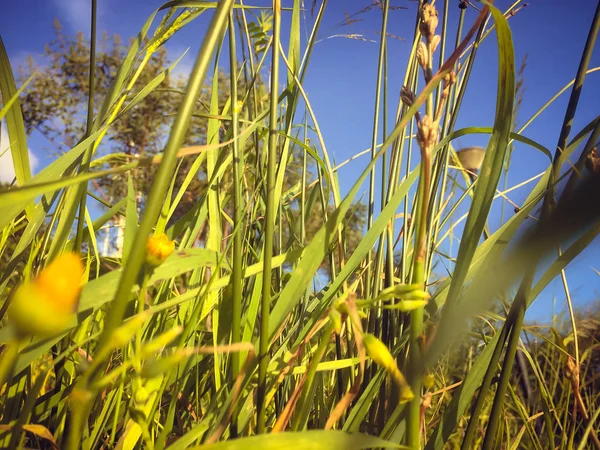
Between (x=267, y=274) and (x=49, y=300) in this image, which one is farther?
(x=267, y=274)

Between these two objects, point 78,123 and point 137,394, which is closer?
point 137,394

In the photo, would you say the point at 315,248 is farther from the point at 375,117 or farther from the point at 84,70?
the point at 84,70

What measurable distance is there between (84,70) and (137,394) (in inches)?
348

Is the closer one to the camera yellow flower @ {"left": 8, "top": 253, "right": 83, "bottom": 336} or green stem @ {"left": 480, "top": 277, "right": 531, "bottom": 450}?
yellow flower @ {"left": 8, "top": 253, "right": 83, "bottom": 336}

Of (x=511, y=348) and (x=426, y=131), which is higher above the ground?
(x=426, y=131)

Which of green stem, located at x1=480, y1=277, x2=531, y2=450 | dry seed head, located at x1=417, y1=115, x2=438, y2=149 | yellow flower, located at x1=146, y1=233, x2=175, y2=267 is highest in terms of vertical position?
dry seed head, located at x1=417, y1=115, x2=438, y2=149

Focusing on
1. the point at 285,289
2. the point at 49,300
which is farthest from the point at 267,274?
the point at 49,300

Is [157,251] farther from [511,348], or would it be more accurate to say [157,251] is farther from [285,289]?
[511,348]

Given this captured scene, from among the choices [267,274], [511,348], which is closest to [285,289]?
[267,274]

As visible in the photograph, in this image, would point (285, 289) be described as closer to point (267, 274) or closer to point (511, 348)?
point (267, 274)

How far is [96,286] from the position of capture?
0.27 meters

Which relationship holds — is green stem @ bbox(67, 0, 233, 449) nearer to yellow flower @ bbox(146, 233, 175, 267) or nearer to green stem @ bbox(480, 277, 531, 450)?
yellow flower @ bbox(146, 233, 175, 267)

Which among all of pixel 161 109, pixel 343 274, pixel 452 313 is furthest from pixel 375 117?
pixel 161 109

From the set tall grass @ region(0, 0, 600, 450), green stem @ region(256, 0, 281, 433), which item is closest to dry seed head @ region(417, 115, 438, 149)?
tall grass @ region(0, 0, 600, 450)
